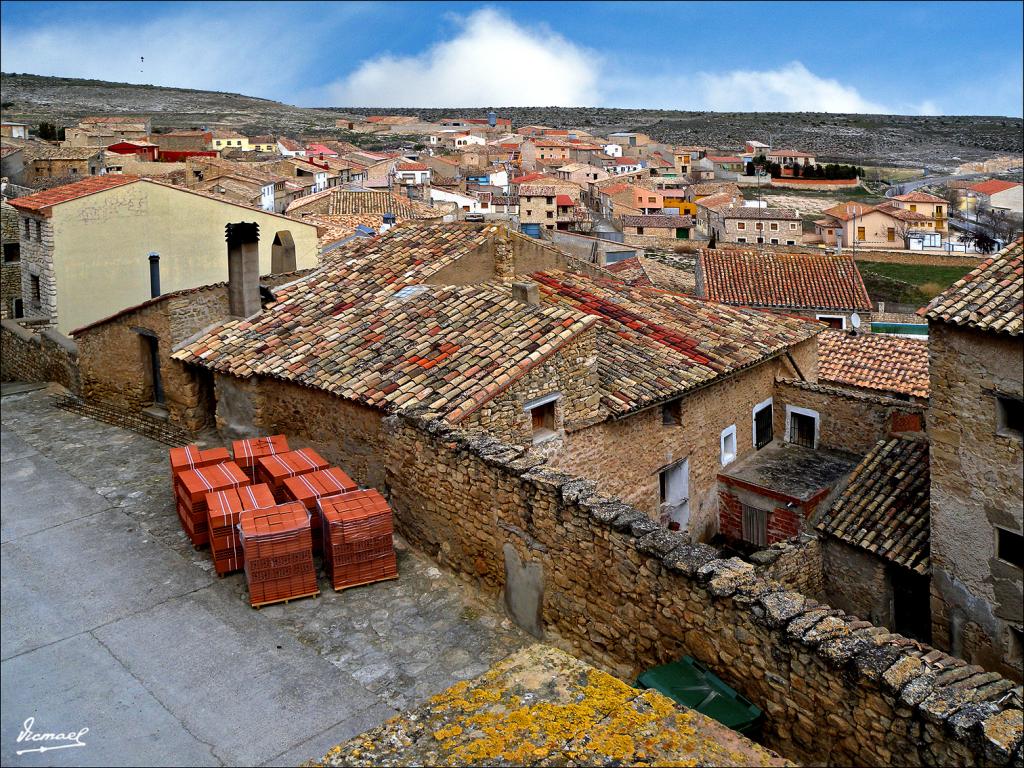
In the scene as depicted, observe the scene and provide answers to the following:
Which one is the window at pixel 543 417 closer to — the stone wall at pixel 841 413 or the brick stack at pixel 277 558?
the brick stack at pixel 277 558

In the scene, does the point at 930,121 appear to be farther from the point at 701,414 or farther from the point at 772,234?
the point at 701,414

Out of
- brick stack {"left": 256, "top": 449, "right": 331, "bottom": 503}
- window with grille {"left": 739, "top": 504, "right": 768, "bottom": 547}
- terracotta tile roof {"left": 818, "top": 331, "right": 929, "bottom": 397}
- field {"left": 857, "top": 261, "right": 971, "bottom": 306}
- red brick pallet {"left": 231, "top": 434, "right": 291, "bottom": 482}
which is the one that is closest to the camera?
brick stack {"left": 256, "top": 449, "right": 331, "bottom": 503}

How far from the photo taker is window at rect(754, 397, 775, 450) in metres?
15.2

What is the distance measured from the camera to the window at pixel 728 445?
553 inches

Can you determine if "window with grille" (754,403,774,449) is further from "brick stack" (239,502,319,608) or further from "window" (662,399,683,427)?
"brick stack" (239,502,319,608)

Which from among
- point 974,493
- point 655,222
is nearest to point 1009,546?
point 974,493

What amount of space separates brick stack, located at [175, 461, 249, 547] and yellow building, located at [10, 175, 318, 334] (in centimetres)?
1104

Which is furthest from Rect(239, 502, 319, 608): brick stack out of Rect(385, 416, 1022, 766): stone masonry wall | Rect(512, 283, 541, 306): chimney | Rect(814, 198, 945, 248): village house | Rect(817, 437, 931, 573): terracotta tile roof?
Rect(814, 198, 945, 248): village house

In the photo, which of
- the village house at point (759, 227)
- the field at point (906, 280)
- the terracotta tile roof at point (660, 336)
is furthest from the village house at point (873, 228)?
the terracotta tile roof at point (660, 336)

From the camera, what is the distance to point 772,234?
242 ft

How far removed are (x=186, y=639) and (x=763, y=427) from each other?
446 inches

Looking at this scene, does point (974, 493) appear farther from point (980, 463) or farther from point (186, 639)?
point (186, 639)

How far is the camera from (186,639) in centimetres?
627

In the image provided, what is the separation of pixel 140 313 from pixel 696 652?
893 cm
